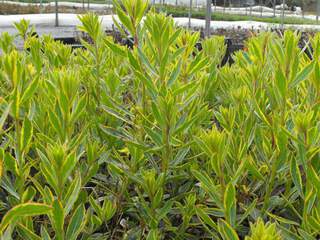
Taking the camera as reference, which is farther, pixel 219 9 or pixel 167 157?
pixel 219 9

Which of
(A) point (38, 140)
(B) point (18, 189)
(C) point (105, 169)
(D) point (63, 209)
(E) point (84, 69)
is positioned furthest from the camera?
(E) point (84, 69)

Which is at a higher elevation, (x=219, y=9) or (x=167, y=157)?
(x=219, y=9)

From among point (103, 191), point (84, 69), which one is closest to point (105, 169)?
point (103, 191)

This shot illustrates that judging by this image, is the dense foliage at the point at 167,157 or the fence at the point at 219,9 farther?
the fence at the point at 219,9

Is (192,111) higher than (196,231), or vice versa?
(192,111)

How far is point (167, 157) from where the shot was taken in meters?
0.77

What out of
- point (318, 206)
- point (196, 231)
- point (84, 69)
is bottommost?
point (196, 231)

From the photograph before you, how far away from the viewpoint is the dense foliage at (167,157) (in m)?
0.67

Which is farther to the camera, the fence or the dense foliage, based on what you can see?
the fence

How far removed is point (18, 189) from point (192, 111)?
315 mm

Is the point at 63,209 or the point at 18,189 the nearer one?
the point at 63,209

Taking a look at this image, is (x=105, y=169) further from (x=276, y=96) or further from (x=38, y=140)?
(x=276, y=96)

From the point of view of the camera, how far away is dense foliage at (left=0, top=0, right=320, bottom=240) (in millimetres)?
671

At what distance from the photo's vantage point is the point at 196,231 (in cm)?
82
